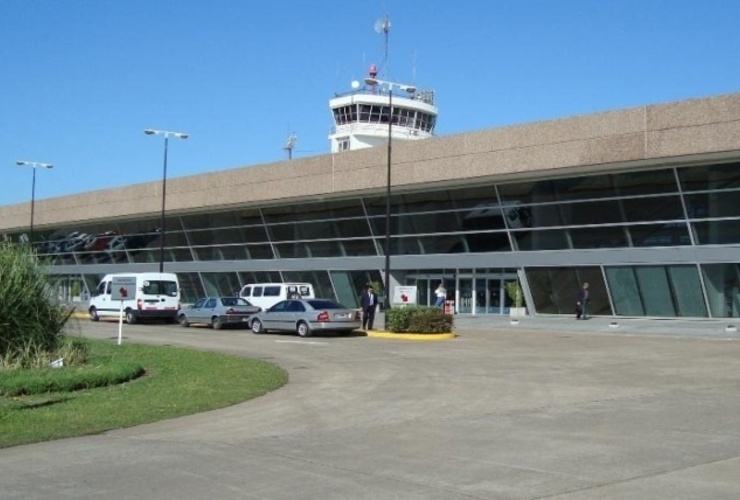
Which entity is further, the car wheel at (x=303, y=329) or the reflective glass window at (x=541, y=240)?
the reflective glass window at (x=541, y=240)

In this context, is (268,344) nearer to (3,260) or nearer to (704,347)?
(3,260)

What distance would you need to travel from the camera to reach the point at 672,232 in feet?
115

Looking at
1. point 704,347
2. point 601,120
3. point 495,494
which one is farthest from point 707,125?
point 495,494

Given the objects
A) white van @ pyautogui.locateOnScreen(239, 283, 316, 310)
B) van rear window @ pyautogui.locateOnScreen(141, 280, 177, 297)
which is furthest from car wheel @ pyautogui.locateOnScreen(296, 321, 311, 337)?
van rear window @ pyautogui.locateOnScreen(141, 280, 177, 297)

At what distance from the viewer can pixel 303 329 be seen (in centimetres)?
3075

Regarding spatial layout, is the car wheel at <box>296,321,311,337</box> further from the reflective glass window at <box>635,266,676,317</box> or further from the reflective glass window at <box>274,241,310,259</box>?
the reflective glass window at <box>274,241,310,259</box>

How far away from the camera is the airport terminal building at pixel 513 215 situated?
3356 centimetres

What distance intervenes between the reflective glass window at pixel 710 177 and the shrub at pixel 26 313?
24.9m

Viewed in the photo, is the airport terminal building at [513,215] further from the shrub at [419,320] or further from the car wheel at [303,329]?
the shrub at [419,320]

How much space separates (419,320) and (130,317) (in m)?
16.6

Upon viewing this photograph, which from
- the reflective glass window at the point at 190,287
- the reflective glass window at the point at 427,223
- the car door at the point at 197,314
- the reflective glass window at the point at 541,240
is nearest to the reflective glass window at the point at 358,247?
the reflective glass window at the point at 427,223

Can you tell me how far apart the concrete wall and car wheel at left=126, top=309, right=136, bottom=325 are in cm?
1225

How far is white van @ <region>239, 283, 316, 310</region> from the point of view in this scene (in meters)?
37.9

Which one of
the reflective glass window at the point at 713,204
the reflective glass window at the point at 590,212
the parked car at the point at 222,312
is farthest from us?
the reflective glass window at the point at 590,212
